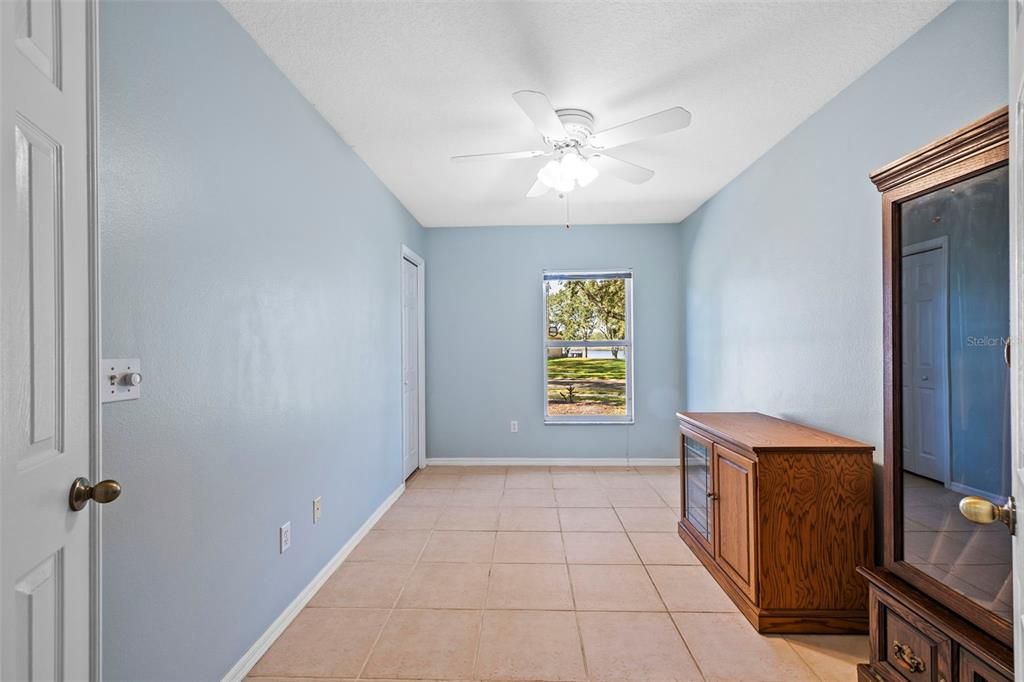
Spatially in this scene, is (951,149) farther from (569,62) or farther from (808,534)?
(808,534)

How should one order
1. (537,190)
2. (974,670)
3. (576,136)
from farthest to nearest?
(537,190) < (576,136) < (974,670)

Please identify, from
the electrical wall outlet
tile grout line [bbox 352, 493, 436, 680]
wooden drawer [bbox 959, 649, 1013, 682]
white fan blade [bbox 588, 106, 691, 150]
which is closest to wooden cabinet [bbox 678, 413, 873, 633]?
wooden drawer [bbox 959, 649, 1013, 682]

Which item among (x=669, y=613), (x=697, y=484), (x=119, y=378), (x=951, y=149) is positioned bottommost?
(x=669, y=613)

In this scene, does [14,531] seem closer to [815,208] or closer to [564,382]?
Answer: [815,208]

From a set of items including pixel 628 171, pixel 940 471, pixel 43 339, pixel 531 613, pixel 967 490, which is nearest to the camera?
pixel 43 339

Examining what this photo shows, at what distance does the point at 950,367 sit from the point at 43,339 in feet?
A: 6.98

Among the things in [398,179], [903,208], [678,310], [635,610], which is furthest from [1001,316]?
[678,310]

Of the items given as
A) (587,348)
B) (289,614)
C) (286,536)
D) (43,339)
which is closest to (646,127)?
(43,339)

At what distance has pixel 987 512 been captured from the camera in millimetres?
894

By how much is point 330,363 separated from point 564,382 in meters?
2.89

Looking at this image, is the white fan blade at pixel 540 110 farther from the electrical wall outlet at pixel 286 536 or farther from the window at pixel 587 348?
the window at pixel 587 348

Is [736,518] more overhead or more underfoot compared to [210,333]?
more underfoot

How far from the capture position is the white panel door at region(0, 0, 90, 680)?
766mm

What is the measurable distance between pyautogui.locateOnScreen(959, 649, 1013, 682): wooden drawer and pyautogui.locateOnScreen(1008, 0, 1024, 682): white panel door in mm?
454
